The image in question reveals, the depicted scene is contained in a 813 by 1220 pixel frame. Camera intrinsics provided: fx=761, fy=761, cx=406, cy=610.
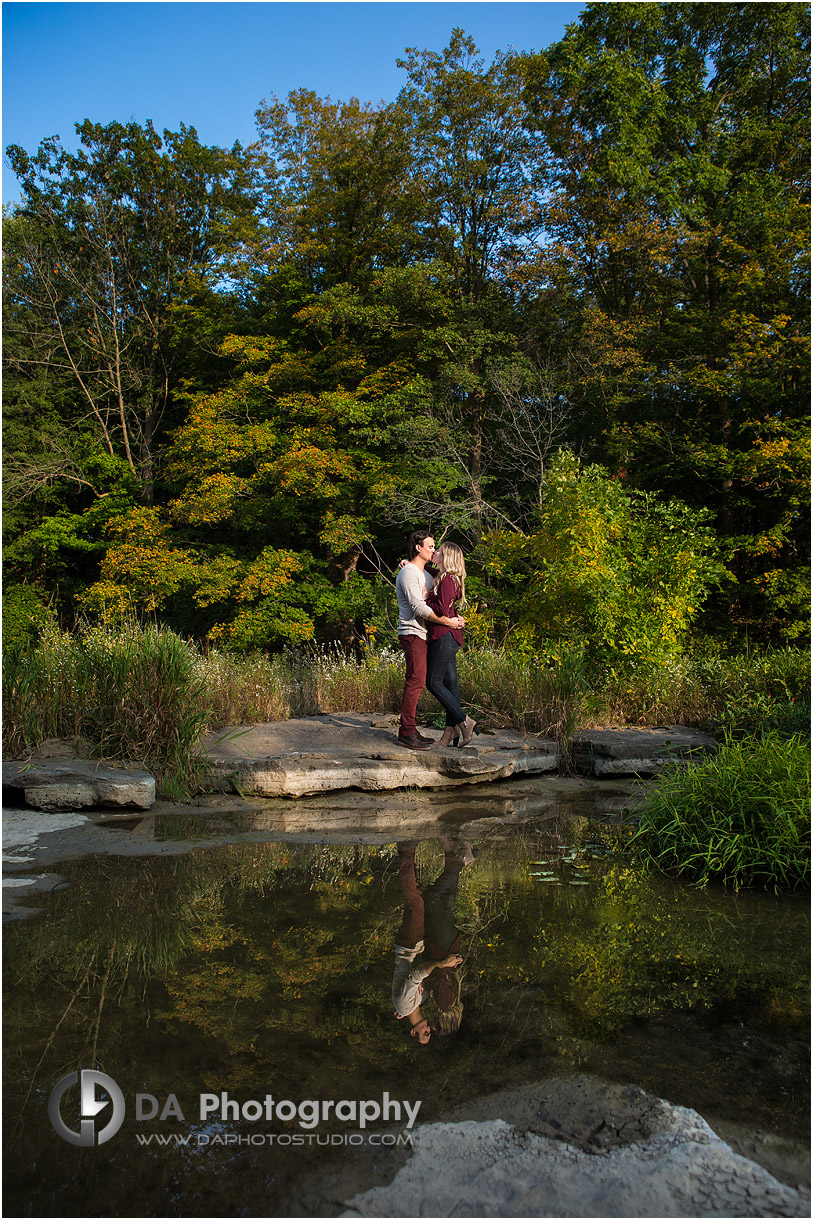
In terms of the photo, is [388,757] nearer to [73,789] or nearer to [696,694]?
[73,789]

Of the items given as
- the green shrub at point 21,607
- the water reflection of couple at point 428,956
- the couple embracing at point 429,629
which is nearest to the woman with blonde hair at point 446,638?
the couple embracing at point 429,629

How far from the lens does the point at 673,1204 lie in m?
1.90

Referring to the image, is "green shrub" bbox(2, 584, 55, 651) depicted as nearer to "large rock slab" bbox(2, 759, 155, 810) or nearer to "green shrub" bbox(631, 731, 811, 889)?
"large rock slab" bbox(2, 759, 155, 810)

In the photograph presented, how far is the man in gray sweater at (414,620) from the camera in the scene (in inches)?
270

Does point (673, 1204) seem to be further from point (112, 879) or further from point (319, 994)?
point (112, 879)

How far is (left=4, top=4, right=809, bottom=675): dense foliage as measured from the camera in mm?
17719

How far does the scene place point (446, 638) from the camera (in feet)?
23.0

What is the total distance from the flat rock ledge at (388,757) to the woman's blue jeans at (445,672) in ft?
1.30

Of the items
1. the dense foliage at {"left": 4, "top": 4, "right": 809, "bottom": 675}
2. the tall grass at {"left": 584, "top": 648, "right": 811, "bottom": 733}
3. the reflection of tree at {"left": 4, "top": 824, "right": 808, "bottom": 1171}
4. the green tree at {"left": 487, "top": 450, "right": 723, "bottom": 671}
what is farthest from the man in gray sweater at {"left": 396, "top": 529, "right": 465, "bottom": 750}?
the dense foliage at {"left": 4, "top": 4, "right": 809, "bottom": 675}

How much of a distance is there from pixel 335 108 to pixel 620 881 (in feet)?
75.7

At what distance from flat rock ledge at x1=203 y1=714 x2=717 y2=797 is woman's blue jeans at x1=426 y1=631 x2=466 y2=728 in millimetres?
397

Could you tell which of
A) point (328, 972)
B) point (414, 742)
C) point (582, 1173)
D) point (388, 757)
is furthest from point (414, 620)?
point (582, 1173)

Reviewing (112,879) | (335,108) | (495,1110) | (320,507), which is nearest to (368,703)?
(112,879)

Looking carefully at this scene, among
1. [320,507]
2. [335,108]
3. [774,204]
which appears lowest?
[320,507]
